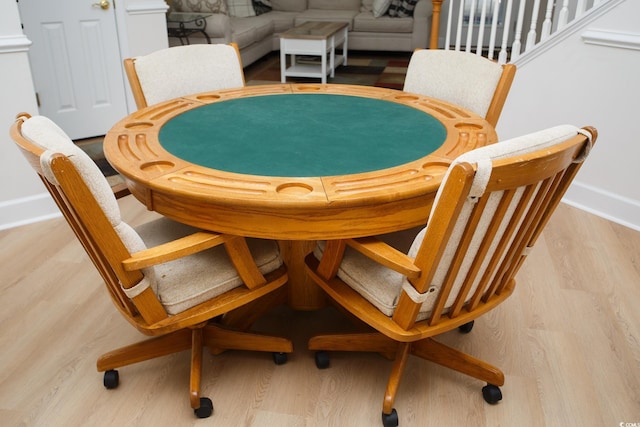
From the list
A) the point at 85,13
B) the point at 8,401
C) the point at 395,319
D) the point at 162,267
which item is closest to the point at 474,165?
→ the point at 395,319

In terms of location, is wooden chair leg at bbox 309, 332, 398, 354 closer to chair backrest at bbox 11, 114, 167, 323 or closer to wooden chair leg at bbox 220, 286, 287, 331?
wooden chair leg at bbox 220, 286, 287, 331

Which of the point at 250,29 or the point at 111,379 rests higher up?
the point at 111,379

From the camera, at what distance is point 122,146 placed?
5.99 feet

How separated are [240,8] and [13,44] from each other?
469 centimetres

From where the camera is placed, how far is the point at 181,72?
2.59 meters

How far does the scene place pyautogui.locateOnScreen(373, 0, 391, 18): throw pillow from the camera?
720cm

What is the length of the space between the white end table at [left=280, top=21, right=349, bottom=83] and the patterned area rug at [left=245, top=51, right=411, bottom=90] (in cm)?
15

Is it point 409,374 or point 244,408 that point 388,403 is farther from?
point 244,408

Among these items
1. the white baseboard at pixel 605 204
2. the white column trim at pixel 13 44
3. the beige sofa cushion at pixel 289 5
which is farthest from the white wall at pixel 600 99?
the beige sofa cushion at pixel 289 5

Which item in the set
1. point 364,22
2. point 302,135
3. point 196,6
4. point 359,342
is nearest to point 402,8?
point 364,22

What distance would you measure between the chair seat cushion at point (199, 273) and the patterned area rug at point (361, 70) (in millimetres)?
4103

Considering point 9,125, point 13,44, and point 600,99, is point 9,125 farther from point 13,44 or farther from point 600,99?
point 600,99

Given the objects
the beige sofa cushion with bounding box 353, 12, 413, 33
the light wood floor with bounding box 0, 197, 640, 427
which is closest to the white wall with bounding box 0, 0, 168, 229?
the light wood floor with bounding box 0, 197, 640, 427

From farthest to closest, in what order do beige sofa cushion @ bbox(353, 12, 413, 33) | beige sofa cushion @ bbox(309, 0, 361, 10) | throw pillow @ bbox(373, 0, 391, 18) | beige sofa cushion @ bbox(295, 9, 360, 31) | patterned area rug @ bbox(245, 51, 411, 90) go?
beige sofa cushion @ bbox(309, 0, 361, 10), beige sofa cushion @ bbox(295, 9, 360, 31), throw pillow @ bbox(373, 0, 391, 18), beige sofa cushion @ bbox(353, 12, 413, 33), patterned area rug @ bbox(245, 51, 411, 90)
